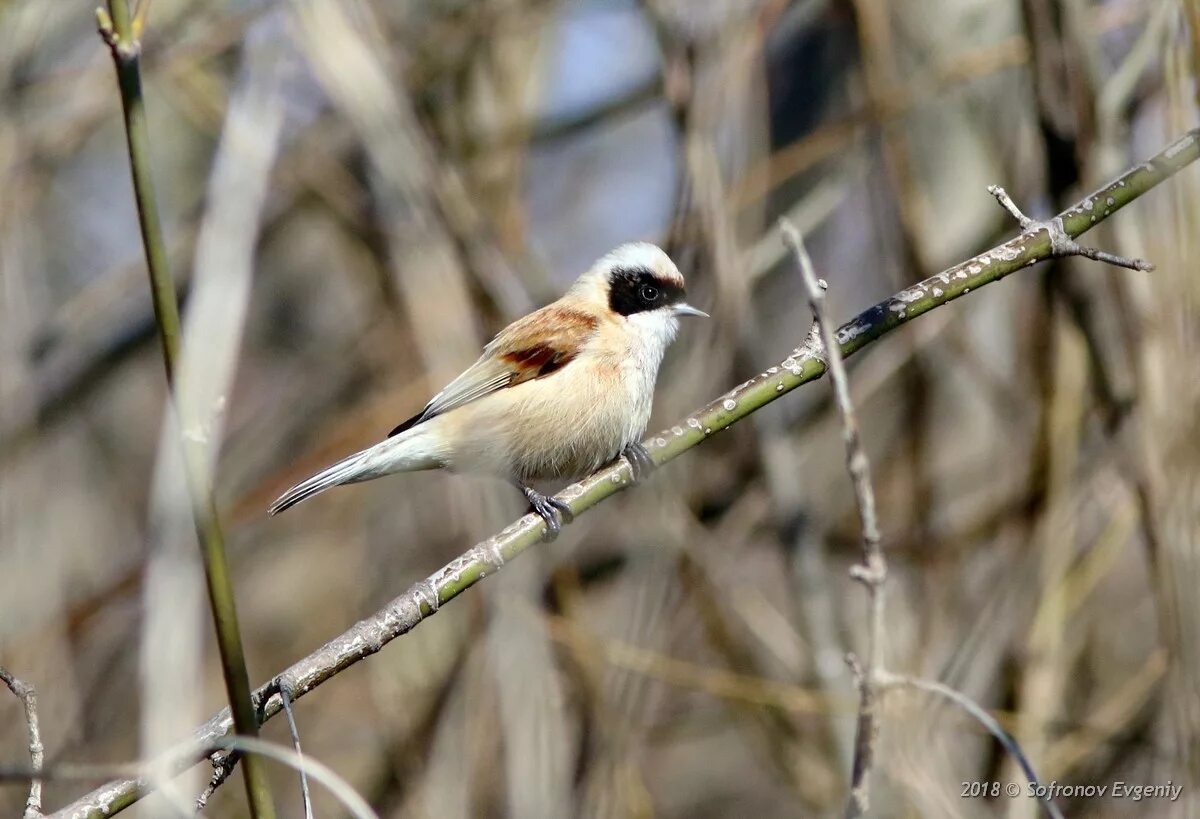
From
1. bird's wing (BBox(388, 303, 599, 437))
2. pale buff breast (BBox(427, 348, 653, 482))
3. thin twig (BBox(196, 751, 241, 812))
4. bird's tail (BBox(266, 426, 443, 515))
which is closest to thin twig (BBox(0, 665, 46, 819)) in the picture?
thin twig (BBox(196, 751, 241, 812))

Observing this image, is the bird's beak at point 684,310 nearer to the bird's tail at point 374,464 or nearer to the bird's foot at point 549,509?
the bird's foot at point 549,509

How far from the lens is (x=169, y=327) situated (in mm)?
1697

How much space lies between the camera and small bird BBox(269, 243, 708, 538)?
4.15 meters

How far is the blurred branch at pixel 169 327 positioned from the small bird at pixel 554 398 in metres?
2.11

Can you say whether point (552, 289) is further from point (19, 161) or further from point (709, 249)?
point (19, 161)

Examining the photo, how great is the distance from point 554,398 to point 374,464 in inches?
30.4

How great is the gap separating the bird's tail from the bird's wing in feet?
0.86

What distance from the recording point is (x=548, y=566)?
4.98 meters

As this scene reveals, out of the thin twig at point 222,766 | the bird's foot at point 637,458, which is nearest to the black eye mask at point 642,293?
the bird's foot at point 637,458

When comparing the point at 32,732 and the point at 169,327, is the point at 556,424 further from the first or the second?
the point at 169,327

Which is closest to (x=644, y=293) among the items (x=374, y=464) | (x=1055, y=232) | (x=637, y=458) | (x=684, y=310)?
(x=684, y=310)

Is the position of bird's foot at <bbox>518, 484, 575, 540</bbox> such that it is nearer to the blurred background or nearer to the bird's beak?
the blurred background

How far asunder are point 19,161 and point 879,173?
14.5 ft

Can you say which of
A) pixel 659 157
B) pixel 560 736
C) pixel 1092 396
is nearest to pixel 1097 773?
pixel 1092 396
